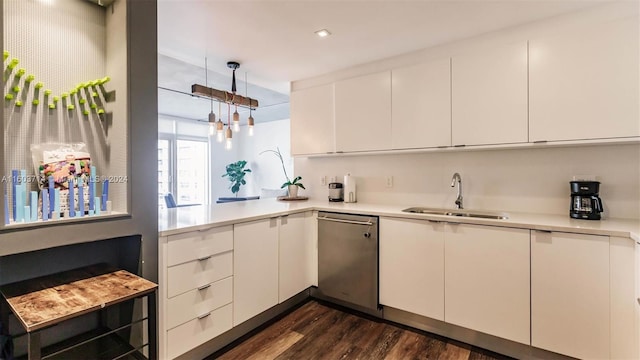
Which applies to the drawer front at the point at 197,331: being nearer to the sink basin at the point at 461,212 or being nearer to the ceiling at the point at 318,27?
the sink basin at the point at 461,212

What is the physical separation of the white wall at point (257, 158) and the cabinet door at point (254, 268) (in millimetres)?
4606

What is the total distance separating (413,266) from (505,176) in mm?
1035

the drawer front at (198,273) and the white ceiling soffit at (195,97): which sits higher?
the white ceiling soffit at (195,97)

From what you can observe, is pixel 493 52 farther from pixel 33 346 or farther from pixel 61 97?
pixel 33 346

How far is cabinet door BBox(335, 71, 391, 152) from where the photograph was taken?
8.96 ft

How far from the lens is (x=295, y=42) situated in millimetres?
2488

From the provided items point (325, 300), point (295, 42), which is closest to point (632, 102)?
point (295, 42)

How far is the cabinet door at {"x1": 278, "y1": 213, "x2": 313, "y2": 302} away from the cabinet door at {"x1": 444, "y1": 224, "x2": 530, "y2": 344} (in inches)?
46.0

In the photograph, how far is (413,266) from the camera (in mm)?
2281

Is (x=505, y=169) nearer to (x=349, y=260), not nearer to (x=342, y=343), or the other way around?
(x=349, y=260)

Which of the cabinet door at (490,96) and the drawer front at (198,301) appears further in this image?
the cabinet door at (490,96)

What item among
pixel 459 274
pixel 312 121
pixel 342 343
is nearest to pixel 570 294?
pixel 459 274

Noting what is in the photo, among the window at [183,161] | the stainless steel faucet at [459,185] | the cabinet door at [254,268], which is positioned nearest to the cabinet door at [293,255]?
the cabinet door at [254,268]

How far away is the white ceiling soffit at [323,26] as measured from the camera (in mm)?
1965
